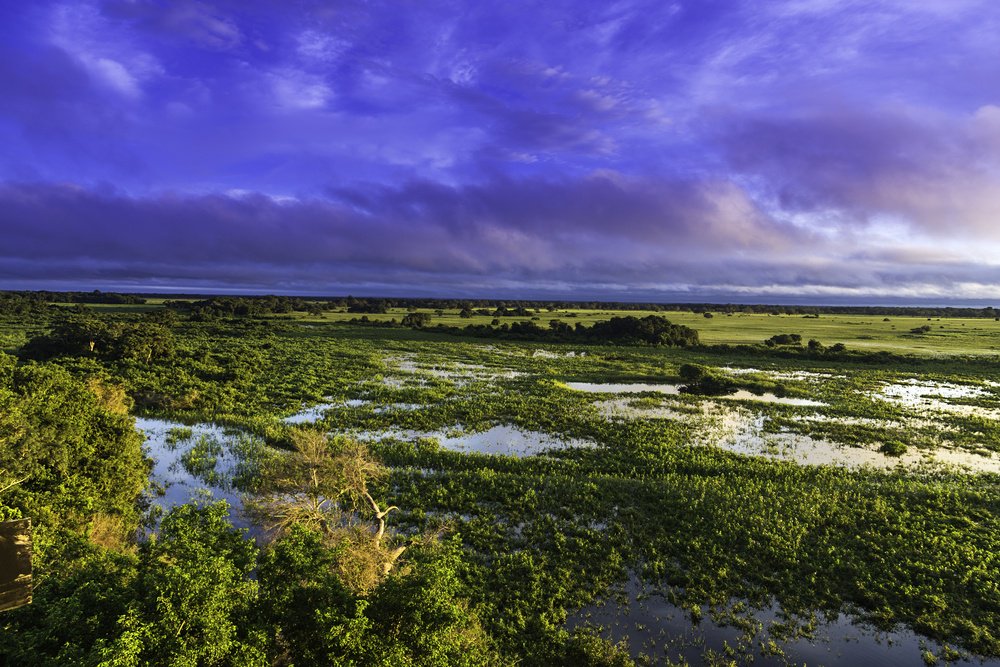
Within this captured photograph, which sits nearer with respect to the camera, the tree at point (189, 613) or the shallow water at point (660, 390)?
the tree at point (189, 613)

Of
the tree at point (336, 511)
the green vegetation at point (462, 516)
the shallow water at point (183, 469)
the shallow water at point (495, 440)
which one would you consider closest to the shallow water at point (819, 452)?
the green vegetation at point (462, 516)

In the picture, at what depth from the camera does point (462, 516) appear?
892 inches

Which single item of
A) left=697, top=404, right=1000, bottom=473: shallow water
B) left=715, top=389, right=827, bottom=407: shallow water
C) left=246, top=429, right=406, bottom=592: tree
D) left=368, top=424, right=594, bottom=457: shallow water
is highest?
left=246, top=429, right=406, bottom=592: tree

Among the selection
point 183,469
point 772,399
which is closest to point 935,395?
point 772,399

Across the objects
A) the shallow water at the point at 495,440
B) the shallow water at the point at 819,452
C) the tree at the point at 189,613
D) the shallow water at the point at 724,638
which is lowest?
the shallow water at the point at 724,638

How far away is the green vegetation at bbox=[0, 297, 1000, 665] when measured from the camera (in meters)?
10.1

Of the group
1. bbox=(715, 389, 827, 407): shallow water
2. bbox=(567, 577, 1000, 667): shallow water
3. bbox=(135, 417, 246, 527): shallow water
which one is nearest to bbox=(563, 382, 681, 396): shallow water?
bbox=(715, 389, 827, 407): shallow water

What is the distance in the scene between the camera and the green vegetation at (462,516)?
Answer: 10117 mm

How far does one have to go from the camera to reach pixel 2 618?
9.49m

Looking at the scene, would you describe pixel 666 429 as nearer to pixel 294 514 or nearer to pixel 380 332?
pixel 294 514

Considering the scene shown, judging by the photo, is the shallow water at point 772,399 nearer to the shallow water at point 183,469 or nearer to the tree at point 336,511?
the tree at point 336,511

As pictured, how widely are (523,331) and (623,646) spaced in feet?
295

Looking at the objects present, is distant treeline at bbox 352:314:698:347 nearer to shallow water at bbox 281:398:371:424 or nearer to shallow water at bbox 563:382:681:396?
shallow water at bbox 563:382:681:396

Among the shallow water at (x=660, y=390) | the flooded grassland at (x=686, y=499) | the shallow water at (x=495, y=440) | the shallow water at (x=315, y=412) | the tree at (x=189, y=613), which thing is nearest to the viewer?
the tree at (x=189, y=613)
